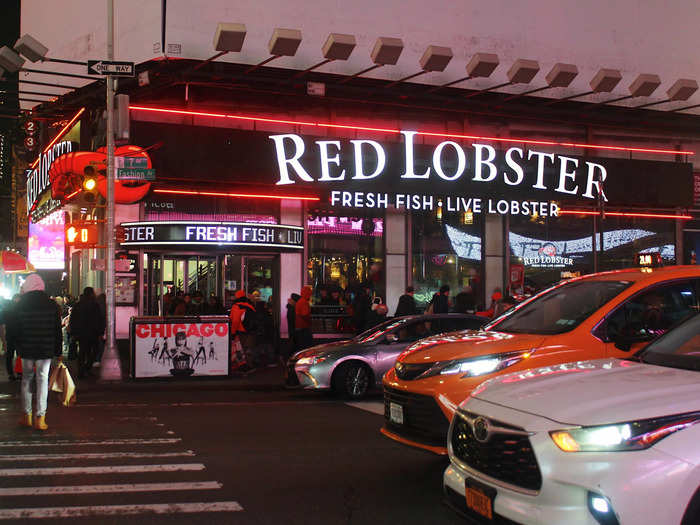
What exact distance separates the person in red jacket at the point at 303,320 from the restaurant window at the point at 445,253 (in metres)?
6.19

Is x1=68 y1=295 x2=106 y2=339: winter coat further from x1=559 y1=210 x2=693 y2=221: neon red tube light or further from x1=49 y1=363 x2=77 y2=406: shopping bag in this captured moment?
x1=559 y1=210 x2=693 y2=221: neon red tube light

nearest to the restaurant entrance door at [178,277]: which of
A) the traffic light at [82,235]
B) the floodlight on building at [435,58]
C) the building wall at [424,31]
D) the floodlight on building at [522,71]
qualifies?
the traffic light at [82,235]

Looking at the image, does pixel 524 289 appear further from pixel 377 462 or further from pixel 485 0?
pixel 377 462

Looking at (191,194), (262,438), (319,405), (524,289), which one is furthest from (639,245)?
(262,438)

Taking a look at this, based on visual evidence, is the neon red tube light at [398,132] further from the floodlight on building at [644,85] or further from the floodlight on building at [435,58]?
the floodlight on building at [644,85]

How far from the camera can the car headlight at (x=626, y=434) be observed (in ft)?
13.5

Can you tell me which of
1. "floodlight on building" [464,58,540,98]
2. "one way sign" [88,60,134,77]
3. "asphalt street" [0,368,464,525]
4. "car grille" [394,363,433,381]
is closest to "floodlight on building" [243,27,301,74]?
"one way sign" [88,60,134,77]

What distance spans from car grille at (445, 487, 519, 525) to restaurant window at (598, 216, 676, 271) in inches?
875

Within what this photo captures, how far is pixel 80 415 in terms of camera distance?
1152 centimetres

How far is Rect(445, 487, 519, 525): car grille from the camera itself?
4.51 meters

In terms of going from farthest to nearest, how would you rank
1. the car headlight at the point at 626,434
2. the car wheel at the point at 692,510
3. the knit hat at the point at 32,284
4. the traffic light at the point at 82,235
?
the traffic light at the point at 82,235, the knit hat at the point at 32,284, the car headlight at the point at 626,434, the car wheel at the point at 692,510

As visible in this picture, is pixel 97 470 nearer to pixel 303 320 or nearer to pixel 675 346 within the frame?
pixel 675 346

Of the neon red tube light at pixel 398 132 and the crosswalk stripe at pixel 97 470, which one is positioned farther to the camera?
the neon red tube light at pixel 398 132

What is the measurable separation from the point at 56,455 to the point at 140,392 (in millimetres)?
6565
